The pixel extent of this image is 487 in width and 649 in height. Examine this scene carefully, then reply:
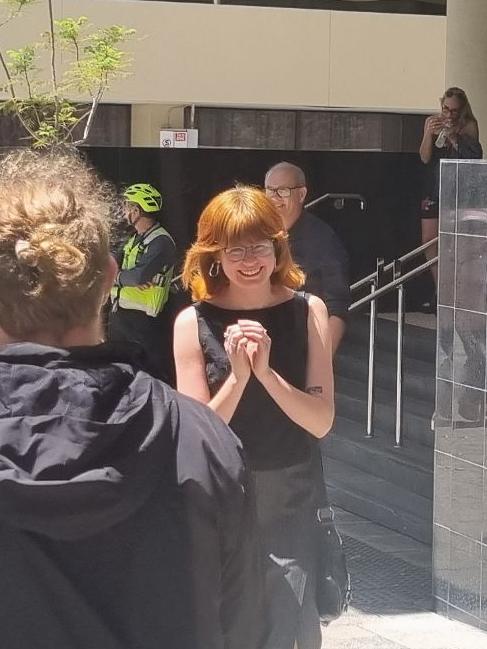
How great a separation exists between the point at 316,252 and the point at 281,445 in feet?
8.73

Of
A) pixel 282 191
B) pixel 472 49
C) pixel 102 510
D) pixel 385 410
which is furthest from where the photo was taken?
pixel 472 49

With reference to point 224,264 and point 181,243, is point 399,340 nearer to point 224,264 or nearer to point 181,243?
point 181,243

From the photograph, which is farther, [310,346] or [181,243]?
[181,243]

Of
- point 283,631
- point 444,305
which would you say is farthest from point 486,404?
point 283,631

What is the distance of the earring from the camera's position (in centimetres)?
348

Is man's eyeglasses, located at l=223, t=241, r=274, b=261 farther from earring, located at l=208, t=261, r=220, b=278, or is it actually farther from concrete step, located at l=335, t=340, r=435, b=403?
concrete step, located at l=335, t=340, r=435, b=403

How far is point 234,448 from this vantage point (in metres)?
1.77

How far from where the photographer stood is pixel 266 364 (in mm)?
3158

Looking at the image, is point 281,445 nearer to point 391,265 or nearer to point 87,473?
point 87,473

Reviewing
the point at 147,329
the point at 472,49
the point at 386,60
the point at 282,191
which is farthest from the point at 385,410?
the point at 386,60

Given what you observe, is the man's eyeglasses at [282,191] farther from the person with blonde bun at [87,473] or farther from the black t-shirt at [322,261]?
the person with blonde bun at [87,473]

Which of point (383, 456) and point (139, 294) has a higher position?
point (139, 294)

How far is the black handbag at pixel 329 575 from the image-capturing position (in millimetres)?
3309

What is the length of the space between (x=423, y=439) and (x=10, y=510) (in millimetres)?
6547
